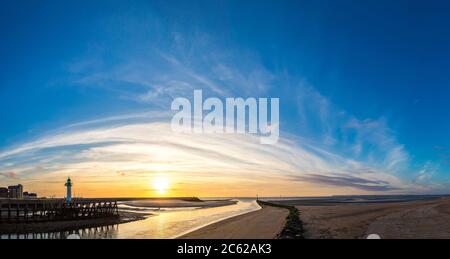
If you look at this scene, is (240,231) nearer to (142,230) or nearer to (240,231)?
(240,231)

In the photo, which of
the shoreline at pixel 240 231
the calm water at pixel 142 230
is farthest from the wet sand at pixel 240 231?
the calm water at pixel 142 230

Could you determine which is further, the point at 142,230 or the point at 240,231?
the point at 142,230

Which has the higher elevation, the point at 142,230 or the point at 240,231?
the point at 240,231

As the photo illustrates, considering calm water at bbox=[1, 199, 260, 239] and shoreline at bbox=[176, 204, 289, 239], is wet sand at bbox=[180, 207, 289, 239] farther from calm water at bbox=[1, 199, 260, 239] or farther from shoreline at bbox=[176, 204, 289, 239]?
calm water at bbox=[1, 199, 260, 239]

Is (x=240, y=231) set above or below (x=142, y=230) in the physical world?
above

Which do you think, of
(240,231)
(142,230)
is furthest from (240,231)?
(142,230)

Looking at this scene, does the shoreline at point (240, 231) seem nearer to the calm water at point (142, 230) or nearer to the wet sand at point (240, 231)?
the wet sand at point (240, 231)

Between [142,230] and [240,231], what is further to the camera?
[142,230]

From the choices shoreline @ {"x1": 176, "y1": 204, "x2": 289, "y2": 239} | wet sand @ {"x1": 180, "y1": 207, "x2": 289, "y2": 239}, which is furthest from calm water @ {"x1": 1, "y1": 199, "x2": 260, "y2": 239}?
wet sand @ {"x1": 180, "y1": 207, "x2": 289, "y2": 239}

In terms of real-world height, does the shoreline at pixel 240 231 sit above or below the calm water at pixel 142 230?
above
